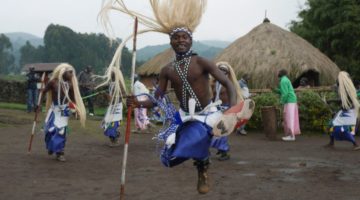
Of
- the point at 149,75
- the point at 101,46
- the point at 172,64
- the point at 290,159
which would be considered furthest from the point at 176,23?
the point at 101,46

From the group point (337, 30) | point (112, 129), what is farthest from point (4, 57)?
point (112, 129)

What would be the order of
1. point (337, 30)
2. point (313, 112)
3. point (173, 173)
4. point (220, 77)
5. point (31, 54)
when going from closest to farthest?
point (220, 77) → point (173, 173) → point (313, 112) → point (337, 30) → point (31, 54)

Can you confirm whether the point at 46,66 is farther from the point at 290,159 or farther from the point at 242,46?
the point at 290,159

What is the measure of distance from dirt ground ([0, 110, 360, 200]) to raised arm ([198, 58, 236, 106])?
162 centimetres

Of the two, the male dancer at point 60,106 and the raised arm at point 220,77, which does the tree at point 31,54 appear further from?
the raised arm at point 220,77

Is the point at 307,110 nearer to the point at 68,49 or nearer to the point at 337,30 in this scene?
the point at 337,30

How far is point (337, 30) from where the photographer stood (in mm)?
23859

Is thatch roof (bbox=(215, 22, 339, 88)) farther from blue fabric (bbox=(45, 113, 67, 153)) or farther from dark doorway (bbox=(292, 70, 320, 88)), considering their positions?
blue fabric (bbox=(45, 113, 67, 153))

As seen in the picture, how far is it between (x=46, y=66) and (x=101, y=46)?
3830 centimetres

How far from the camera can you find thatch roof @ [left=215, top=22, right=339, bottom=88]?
20203 mm

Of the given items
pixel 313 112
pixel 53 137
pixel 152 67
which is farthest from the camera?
pixel 152 67

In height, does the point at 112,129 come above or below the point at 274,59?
below

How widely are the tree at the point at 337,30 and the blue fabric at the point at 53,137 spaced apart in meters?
17.1

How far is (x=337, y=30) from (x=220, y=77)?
20404 mm
